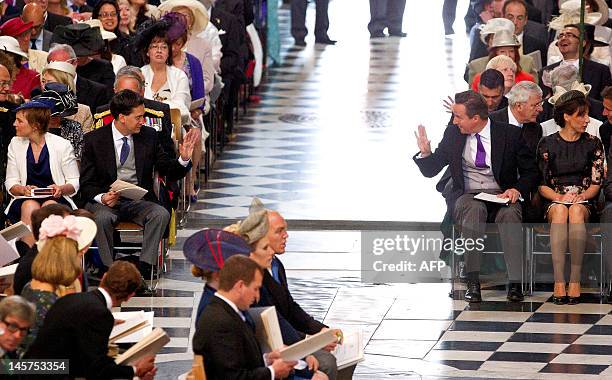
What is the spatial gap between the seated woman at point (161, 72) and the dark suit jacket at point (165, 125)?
0.82m

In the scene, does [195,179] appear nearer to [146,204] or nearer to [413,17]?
[146,204]

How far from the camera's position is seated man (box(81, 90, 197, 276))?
12.1m

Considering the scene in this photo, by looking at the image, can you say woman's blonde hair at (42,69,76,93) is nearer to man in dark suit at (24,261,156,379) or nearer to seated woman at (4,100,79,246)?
seated woman at (4,100,79,246)

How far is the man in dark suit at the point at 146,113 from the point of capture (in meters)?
12.6

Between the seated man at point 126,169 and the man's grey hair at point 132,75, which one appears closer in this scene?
the seated man at point 126,169

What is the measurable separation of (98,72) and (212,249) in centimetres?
621

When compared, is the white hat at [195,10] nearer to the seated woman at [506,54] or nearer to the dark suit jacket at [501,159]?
the seated woman at [506,54]

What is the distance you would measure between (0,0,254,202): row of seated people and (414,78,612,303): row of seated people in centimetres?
235

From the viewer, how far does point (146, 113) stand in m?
12.8

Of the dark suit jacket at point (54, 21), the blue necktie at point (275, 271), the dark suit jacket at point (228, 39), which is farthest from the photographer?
the dark suit jacket at point (228, 39)

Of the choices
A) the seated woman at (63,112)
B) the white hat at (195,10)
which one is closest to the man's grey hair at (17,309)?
the seated woman at (63,112)

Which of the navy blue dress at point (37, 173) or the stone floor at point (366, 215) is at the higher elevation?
the navy blue dress at point (37, 173)

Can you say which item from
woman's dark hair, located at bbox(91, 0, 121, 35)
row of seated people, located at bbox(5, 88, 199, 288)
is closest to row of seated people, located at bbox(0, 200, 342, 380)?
row of seated people, located at bbox(5, 88, 199, 288)

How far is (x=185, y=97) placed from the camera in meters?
14.2
